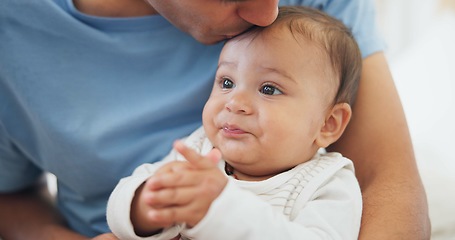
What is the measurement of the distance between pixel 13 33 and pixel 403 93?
4.23ft

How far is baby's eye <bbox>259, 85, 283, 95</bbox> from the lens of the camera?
102 cm

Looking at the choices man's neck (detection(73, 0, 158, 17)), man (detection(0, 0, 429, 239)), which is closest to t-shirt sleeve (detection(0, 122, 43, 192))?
man (detection(0, 0, 429, 239))

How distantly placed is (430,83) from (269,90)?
1118 mm

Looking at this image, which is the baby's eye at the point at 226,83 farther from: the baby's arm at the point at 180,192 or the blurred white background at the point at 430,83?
the blurred white background at the point at 430,83

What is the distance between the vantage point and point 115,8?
3.98 ft

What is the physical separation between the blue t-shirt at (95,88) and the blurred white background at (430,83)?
44 centimetres

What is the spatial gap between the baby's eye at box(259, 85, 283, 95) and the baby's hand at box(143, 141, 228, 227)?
26 cm

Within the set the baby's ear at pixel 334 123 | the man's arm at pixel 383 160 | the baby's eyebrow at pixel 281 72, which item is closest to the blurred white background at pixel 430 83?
the man's arm at pixel 383 160

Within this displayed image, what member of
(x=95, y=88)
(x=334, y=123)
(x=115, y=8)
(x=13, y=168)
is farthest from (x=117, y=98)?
(x=334, y=123)

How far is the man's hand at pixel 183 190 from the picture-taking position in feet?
2.55

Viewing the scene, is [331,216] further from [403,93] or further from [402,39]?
[402,39]

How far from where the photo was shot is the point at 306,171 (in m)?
1.02

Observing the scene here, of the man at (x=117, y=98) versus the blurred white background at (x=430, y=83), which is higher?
the man at (x=117, y=98)

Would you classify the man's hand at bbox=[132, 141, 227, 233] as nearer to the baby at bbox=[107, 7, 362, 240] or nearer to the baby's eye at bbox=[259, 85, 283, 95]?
the baby at bbox=[107, 7, 362, 240]
